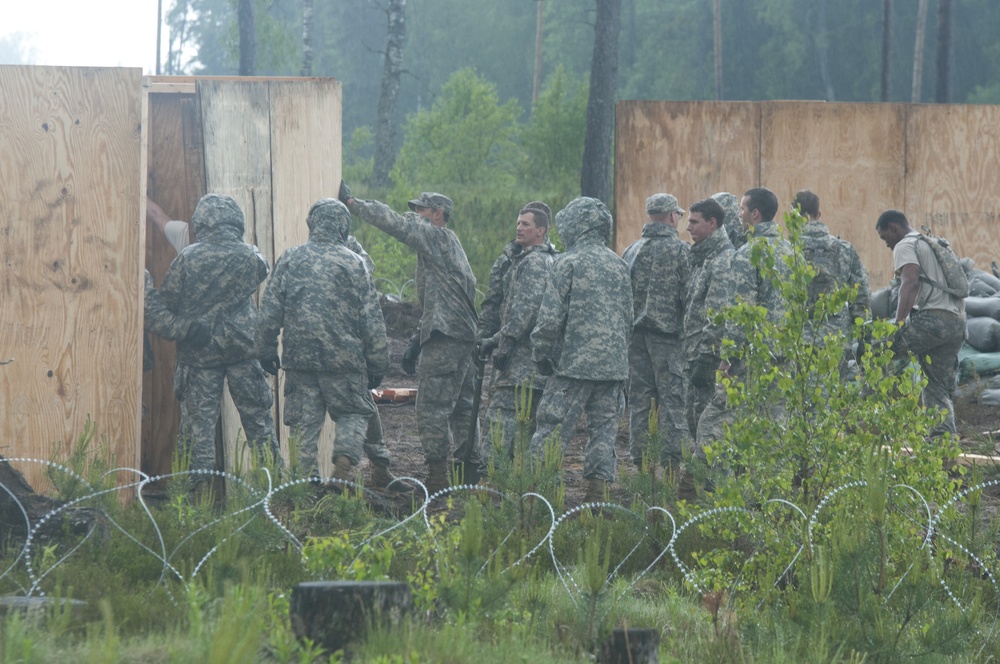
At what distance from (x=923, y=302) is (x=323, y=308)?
3874 mm

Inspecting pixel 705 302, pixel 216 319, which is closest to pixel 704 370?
pixel 705 302

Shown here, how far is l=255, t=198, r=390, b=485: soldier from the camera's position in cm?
678

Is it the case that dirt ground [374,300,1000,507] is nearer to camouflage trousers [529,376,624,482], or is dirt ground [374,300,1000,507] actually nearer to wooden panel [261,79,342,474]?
camouflage trousers [529,376,624,482]

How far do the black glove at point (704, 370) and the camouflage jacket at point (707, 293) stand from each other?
0.04 meters

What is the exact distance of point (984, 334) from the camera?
10.6 m

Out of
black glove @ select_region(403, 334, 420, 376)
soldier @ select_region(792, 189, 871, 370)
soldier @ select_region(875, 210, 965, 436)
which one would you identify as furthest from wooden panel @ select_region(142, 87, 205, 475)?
soldier @ select_region(875, 210, 965, 436)

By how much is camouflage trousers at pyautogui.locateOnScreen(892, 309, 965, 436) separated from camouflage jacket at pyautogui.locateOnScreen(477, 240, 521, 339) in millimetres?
2611

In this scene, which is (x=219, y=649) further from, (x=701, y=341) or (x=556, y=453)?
(x=701, y=341)

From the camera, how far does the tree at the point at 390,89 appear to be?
76.2 ft

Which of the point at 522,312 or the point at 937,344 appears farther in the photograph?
the point at 937,344

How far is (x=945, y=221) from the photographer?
474 inches

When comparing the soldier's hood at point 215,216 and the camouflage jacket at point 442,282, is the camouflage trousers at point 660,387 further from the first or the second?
the soldier's hood at point 215,216

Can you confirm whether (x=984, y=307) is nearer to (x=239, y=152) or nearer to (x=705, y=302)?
(x=705, y=302)

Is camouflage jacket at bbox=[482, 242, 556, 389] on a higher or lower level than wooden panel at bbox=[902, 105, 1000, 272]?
lower
